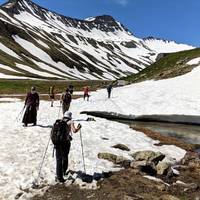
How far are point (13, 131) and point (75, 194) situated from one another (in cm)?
1250

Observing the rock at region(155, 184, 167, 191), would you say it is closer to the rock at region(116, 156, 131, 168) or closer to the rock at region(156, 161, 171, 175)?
the rock at region(156, 161, 171, 175)

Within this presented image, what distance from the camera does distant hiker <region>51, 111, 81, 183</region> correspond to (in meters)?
20.3

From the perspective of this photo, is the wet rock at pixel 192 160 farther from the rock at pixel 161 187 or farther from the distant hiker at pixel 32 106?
the distant hiker at pixel 32 106

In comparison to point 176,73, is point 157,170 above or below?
below

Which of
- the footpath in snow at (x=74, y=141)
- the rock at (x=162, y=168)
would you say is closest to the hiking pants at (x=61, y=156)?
the footpath in snow at (x=74, y=141)

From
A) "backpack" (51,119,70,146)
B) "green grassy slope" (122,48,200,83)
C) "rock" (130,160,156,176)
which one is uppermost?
"green grassy slope" (122,48,200,83)

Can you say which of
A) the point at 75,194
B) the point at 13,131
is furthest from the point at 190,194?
the point at 13,131

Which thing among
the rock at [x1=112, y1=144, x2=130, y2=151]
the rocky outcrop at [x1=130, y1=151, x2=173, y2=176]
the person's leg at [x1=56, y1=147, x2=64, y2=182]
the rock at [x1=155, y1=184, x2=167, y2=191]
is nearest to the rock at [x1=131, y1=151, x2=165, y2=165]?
the rocky outcrop at [x1=130, y1=151, x2=173, y2=176]

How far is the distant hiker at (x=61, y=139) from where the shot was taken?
66.6ft

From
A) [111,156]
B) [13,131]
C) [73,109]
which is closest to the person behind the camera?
[111,156]

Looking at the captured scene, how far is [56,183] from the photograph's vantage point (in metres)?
20.5

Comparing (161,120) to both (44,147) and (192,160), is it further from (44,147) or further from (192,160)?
(44,147)

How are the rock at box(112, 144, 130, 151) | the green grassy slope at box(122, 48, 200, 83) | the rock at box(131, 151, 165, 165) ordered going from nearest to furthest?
the rock at box(131, 151, 165, 165) < the rock at box(112, 144, 130, 151) < the green grassy slope at box(122, 48, 200, 83)

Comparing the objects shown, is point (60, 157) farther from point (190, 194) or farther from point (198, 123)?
point (198, 123)
